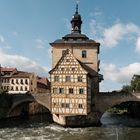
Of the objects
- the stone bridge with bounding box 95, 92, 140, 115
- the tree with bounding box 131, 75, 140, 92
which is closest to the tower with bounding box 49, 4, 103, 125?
the stone bridge with bounding box 95, 92, 140, 115

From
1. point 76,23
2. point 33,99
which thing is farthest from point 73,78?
point 76,23

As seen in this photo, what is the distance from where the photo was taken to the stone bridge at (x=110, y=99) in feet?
176

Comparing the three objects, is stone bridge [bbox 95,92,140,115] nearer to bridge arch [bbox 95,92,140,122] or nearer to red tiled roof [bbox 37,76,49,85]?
bridge arch [bbox 95,92,140,122]

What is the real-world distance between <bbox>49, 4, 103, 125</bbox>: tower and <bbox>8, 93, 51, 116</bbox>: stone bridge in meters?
2.59

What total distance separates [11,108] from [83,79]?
1631cm

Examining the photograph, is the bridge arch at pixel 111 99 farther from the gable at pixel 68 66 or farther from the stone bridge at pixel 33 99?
the stone bridge at pixel 33 99

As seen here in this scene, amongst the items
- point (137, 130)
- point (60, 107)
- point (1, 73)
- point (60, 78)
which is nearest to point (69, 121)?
point (60, 107)

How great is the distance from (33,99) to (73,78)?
416 inches

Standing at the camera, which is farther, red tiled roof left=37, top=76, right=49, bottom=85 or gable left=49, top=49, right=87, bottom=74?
red tiled roof left=37, top=76, right=49, bottom=85

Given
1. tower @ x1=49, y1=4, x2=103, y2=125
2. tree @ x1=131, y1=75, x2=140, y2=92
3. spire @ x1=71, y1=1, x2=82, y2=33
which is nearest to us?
tower @ x1=49, y1=4, x2=103, y2=125

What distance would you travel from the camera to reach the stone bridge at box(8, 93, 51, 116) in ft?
189

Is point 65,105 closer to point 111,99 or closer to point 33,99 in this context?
point 111,99

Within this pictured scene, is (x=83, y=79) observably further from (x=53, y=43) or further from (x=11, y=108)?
(x=11, y=108)

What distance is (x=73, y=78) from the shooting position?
172ft
